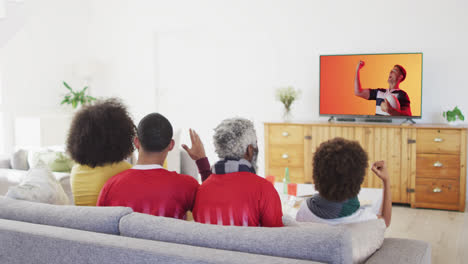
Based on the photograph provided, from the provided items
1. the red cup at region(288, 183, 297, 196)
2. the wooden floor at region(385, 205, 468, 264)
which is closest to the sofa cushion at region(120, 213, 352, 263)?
the red cup at region(288, 183, 297, 196)

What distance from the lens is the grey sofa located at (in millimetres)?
1340

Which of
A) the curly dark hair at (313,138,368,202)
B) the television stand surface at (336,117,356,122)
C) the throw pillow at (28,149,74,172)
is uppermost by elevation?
the television stand surface at (336,117,356,122)

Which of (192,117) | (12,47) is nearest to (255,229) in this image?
(192,117)

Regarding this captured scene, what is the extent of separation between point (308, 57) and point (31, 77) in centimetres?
361

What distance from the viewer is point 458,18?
478 centimetres

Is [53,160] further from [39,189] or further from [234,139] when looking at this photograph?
[234,139]

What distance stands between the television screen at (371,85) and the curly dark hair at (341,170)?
3318 millimetres

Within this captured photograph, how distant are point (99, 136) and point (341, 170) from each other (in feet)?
3.78

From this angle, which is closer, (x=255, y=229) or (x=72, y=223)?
(x=255, y=229)

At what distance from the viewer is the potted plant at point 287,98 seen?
5.32m

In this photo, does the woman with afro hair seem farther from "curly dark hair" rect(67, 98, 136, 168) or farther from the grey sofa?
the grey sofa

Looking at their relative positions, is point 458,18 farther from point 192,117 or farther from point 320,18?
point 192,117

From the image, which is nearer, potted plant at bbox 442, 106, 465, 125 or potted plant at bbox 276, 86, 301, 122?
potted plant at bbox 442, 106, 465, 125

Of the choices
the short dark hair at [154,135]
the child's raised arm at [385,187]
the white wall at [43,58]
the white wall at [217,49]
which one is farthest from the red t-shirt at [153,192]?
the white wall at [43,58]
